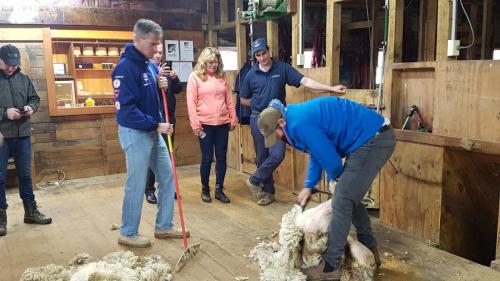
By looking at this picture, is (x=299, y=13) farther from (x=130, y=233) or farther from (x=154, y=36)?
(x=130, y=233)

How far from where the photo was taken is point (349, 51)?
647cm

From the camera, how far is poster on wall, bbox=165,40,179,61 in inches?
221

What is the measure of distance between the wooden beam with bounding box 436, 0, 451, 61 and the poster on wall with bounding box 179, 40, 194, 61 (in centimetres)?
350

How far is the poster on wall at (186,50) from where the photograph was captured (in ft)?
18.7

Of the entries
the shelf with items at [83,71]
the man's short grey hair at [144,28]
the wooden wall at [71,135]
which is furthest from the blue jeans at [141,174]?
the shelf with items at [83,71]

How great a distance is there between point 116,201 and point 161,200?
1302mm

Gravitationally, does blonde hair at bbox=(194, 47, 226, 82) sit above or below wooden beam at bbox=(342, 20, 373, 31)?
below

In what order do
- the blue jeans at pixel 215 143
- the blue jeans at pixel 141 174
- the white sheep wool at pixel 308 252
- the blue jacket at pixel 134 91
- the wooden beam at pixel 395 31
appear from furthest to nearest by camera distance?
the blue jeans at pixel 215 143 < the wooden beam at pixel 395 31 < the blue jeans at pixel 141 174 < the blue jacket at pixel 134 91 < the white sheep wool at pixel 308 252

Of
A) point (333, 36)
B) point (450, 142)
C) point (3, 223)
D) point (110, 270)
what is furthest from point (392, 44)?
point (3, 223)

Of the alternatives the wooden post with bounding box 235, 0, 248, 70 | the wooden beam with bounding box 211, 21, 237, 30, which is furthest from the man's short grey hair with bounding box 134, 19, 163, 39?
the wooden beam with bounding box 211, 21, 237, 30

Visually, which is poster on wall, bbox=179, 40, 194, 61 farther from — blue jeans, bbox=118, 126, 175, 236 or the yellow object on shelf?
blue jeans, bbox=118, 126, 175, 236

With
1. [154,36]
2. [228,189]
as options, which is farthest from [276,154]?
[154,36]

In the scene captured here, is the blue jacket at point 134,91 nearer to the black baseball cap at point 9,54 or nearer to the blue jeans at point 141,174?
the blue jeans at point 141,174

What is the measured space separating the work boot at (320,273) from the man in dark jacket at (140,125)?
1153 mm
